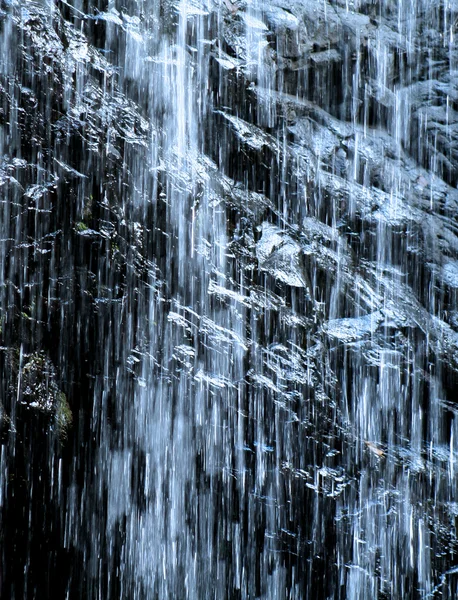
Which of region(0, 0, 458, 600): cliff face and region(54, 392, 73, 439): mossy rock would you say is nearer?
region(54, 392, 73, 439): mossy rock

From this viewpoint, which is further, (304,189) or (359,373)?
(304,189)

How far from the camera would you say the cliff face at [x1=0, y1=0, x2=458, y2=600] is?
527 cm

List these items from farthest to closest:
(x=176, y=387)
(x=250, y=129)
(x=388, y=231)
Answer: (x=388, y=231)
(x=250, y=129)
(x=176, y=387)

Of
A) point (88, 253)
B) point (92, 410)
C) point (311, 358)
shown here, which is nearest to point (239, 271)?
point (311, 358)

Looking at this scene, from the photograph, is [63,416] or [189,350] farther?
[189,350]

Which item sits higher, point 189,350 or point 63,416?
point 189,350

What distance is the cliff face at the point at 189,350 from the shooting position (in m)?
5.27

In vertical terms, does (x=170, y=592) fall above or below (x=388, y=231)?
below

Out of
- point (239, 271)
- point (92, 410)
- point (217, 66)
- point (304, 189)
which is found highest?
point (217, 66)

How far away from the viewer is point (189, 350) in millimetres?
5945

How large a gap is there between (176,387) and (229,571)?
6.18 ft

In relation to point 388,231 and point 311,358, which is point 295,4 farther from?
point 311,358

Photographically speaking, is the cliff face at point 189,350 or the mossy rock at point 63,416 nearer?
the mossy rock at point 63,416

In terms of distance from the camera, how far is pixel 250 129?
7.73 m
